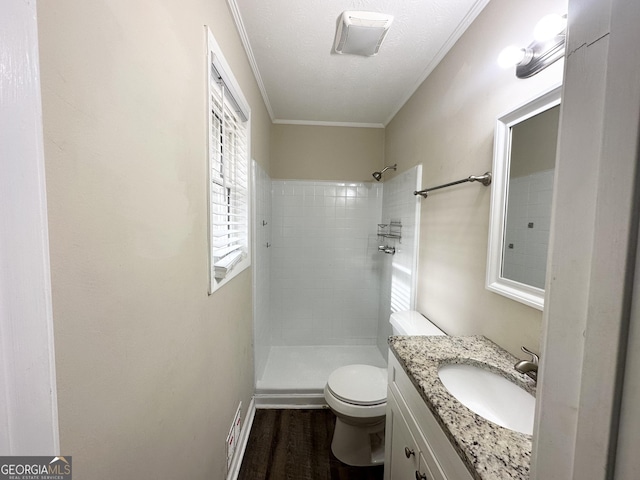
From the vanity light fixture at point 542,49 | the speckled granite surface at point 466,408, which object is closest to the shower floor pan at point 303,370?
the speckled granite surface at point 466,408

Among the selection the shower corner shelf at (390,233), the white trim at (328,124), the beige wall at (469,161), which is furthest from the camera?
the white trim at (328,124)

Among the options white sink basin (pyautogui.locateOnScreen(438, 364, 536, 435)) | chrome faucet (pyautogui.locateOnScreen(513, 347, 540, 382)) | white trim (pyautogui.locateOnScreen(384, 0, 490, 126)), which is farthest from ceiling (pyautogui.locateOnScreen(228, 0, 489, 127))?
white sink basin (pyautogui.locateOnScreen(438, 364, 536, 435))

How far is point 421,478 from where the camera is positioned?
801mm

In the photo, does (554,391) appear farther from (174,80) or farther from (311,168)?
(311,168)

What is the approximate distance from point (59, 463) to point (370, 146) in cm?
277

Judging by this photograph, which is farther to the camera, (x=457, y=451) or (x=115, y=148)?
(x=457, y=451)

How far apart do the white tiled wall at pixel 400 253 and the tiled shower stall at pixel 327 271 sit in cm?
3

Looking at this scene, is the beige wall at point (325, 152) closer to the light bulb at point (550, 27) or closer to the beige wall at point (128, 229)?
the beige wall at point (128, 229)

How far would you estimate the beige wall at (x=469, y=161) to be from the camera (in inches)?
38.4

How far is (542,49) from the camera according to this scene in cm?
83

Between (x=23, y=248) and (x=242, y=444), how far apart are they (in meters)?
1.75

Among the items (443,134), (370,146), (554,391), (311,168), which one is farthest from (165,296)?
(370,146)

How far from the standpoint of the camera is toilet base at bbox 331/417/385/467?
4.89ft

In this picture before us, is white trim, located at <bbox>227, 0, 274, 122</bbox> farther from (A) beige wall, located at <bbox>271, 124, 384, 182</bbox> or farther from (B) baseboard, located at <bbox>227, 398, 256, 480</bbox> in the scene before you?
(B) baseboard, located at <bbox>227, 398, 256, 480</bbox>
